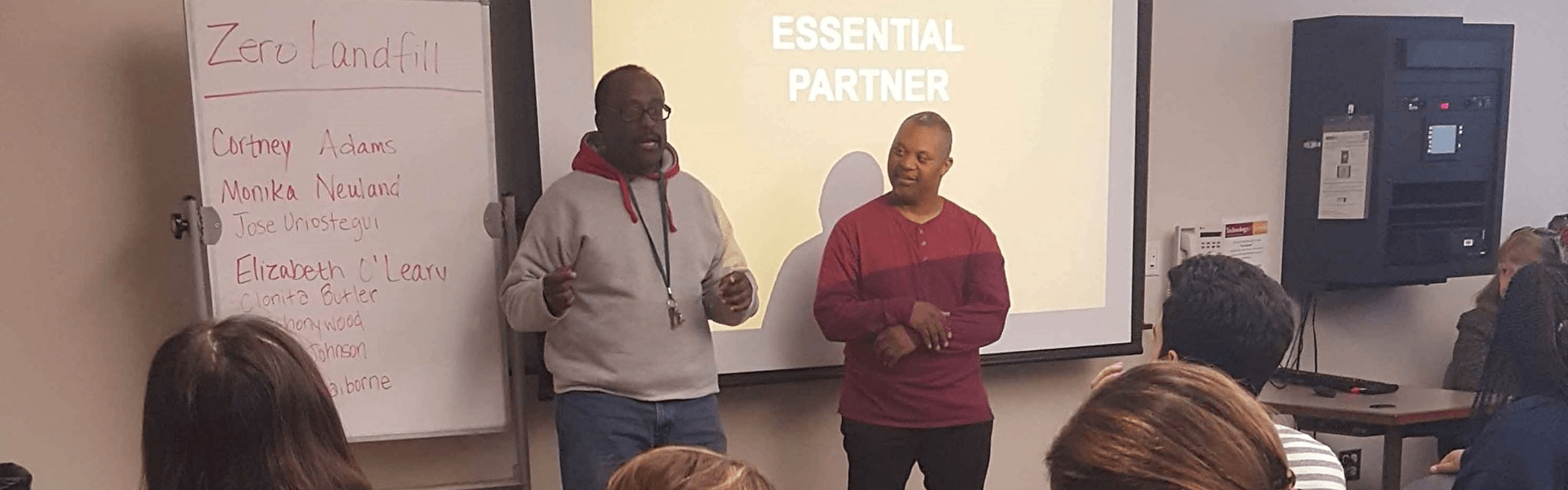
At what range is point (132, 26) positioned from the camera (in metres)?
2.31

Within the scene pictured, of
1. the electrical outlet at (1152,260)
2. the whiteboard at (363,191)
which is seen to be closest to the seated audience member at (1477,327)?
the electrical outlet at (1152,260)

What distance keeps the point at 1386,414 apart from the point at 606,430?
202 cm

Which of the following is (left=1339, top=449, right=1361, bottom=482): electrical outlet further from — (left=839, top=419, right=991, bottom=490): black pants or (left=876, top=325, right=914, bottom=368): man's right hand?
(left=876, top=325, right=914, bottom=368): man's right hand

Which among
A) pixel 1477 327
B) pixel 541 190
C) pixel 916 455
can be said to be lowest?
pixel 916 455

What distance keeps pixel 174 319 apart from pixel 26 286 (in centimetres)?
29

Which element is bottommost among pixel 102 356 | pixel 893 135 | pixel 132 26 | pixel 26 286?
pixel 102 356

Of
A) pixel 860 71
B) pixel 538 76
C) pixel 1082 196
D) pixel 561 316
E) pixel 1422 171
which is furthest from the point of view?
pixel 1422 171

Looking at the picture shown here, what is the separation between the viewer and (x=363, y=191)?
2.34m

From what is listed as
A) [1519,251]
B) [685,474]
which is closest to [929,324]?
[685,474]

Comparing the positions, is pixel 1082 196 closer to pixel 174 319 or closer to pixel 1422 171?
pixel 1422 171

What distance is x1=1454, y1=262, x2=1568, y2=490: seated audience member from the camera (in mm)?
1648

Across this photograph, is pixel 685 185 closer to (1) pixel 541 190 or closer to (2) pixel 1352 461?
(1) pixel 541 190

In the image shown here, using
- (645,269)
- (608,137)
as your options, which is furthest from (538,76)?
(645,269)

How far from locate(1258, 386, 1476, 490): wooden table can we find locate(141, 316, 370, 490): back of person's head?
7.85 feet
